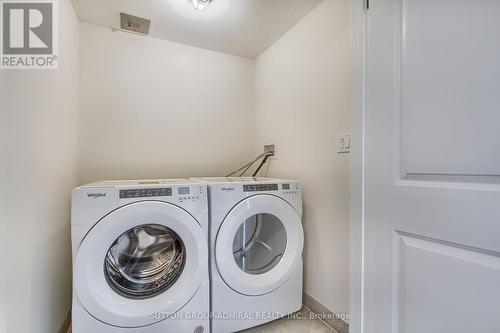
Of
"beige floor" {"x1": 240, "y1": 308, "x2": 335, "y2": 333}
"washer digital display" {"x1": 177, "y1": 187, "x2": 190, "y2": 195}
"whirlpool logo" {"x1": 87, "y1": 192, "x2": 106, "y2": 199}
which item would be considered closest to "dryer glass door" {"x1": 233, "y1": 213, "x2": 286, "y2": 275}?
"beige floor" {"x1": 240, "y1": 308, "x2": 335, "y2": 333}

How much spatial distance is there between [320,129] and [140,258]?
4.10 feet

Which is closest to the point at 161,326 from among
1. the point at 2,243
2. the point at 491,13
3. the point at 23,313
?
the point at 23,313

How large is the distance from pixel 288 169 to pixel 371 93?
0.82m

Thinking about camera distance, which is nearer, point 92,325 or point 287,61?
point 92,325

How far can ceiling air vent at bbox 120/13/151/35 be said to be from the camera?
161cm

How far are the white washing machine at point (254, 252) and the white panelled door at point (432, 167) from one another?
0.43 meters

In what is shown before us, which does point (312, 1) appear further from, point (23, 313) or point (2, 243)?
point (23, 313)

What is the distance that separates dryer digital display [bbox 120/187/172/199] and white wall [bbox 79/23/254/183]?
81 centimetres

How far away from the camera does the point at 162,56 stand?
1.91m

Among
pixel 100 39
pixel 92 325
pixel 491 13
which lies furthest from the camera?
pixel 100 39

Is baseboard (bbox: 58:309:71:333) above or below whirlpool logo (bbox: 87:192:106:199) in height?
below

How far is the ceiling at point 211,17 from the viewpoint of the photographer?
148 centimetres

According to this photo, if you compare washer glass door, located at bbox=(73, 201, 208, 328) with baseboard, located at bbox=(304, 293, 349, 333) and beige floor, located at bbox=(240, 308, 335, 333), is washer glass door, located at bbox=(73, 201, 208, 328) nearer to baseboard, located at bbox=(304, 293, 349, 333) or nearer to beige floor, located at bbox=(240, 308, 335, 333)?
beige floor, located at bbox=(240, 308, 335, 333)

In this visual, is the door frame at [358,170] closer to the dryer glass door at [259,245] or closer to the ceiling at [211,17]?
the dryer glass door at [259,245]
